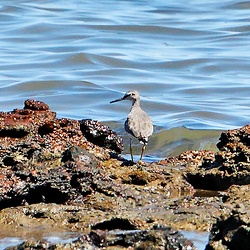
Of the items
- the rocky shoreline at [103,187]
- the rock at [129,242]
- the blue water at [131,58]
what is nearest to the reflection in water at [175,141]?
the blue water at [131,58]

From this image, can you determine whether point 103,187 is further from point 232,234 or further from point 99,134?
point 232,234

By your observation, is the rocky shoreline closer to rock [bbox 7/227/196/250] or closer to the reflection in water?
rock [bbox 7/227/196/250]

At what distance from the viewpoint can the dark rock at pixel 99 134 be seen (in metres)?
6.57

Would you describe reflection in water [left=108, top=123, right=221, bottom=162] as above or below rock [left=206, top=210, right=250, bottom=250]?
below

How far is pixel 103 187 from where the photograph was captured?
5.46 meters

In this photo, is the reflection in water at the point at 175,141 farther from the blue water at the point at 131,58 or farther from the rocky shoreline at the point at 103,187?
the rocky shoreline at the point at 103,187

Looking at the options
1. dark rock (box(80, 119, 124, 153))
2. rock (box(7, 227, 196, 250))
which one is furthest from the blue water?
rock (box(7, 227, 196, 250))

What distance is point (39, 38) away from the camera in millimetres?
18594

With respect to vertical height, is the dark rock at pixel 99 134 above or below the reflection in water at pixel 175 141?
above

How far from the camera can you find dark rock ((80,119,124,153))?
6570 millimetres

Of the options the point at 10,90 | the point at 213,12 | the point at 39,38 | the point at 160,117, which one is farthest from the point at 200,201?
the point at 213,12

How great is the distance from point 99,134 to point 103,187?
3.99ft

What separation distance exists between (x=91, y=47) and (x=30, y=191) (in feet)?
41.0

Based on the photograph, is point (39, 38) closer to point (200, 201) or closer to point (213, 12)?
point (213, 12)
